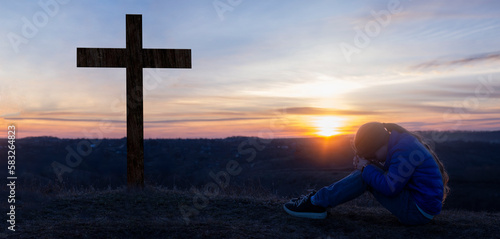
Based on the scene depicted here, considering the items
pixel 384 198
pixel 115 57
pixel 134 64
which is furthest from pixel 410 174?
pixel 115 57

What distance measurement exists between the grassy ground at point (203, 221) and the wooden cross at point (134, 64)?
0.72 m

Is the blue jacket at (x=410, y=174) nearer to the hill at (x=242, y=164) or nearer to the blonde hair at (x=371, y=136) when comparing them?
the blonde hair at (x=371, y=136)

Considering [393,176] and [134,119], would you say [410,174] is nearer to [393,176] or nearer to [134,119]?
[393,176]

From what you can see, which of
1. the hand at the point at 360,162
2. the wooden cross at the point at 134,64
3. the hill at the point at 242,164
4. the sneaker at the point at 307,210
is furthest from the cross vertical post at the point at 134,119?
the hill at the point at 242,164

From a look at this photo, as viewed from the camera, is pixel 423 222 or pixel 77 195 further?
pixel 77 195

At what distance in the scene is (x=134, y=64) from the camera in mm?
7629

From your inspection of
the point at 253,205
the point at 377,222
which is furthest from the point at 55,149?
the point at 377,222

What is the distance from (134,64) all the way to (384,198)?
5045mm

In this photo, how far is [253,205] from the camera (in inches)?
250

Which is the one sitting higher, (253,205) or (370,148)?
(370,148)

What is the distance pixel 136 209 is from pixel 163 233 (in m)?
1.74

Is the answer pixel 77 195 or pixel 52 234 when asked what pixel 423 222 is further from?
pixel 77 195

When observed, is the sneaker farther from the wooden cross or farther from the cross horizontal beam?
the cross horizontal beam

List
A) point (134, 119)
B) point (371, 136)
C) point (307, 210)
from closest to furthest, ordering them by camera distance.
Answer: point (371, 136)
point (307, 210)
point (134, 119)
